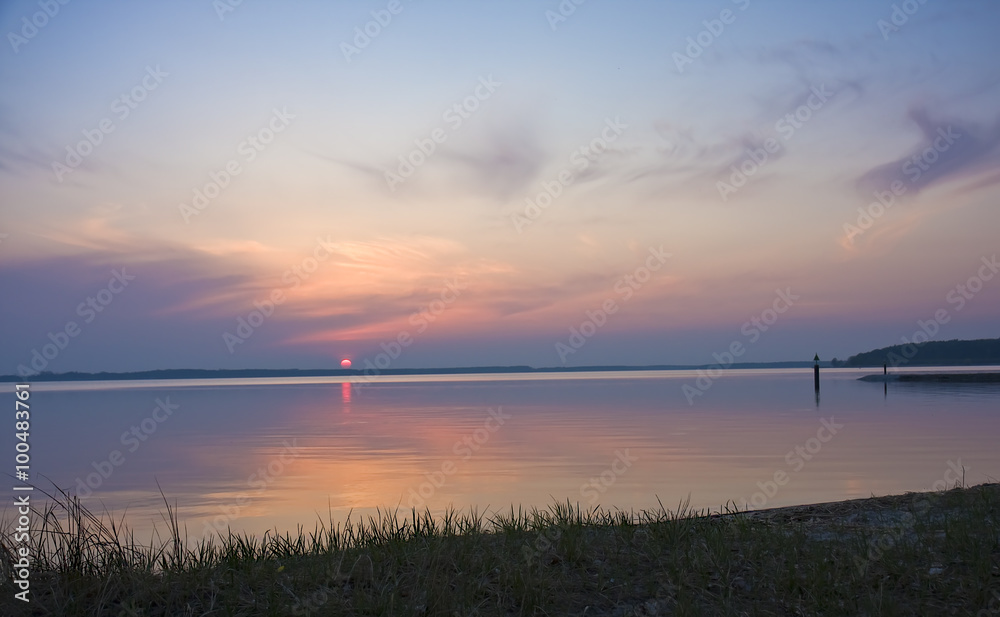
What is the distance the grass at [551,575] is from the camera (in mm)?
5434

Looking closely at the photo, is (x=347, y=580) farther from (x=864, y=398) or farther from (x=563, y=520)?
(x=864, y=398)

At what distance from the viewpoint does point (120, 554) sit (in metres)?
6.24

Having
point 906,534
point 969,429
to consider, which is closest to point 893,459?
point 969,429

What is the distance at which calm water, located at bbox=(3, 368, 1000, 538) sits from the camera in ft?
52.4

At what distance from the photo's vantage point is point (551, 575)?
597cm

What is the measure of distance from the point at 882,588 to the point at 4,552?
6.58 m
